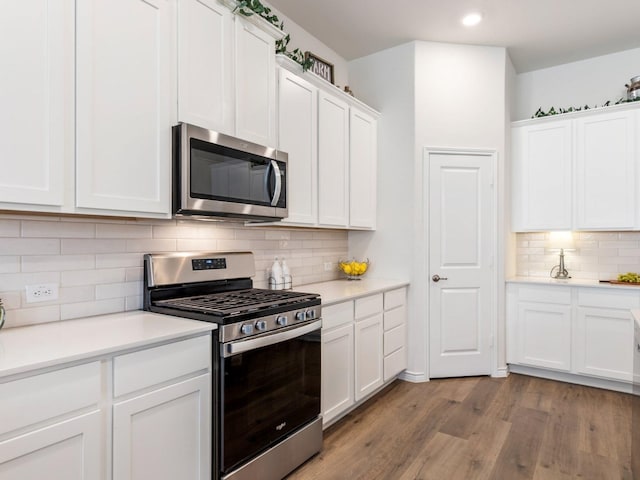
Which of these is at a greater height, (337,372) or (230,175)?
(230,175)

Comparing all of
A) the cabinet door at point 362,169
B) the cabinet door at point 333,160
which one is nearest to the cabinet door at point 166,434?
the cabinet door at point 333,160

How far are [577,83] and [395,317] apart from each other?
3.04 m

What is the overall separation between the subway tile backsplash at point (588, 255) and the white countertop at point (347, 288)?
1.54 metres

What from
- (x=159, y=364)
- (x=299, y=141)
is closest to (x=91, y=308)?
(x=159, y=364)

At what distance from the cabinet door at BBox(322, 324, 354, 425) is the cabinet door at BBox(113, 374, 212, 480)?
936 mm

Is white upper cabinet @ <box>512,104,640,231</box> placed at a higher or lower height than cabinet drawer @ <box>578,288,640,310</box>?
higher

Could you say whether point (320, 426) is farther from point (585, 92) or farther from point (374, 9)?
point (585, 92)

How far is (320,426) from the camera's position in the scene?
2393mm

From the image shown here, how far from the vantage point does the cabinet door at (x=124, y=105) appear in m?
1.62

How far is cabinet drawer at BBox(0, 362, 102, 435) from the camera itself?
1182mm

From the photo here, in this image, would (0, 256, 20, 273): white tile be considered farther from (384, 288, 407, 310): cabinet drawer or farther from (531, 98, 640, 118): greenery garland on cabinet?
(531, 98, 640, 118): greenery garland on cabinet

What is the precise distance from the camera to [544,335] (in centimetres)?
373

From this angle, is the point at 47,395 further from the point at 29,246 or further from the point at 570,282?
the point at 570,282

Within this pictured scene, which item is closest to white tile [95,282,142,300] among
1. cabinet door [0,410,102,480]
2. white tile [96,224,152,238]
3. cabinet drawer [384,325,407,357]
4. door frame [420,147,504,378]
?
white tile [96,224,152,238]
